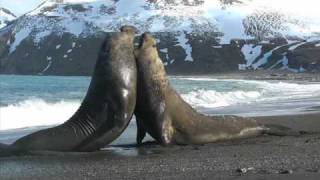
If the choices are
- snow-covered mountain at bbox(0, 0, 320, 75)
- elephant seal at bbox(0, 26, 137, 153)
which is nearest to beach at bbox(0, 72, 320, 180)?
elephant seal at bbox(0, 26, 137, 153)

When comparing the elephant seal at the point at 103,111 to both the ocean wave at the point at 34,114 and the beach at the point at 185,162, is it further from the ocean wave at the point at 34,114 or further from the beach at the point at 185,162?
the ocean wave at the point at 34,114

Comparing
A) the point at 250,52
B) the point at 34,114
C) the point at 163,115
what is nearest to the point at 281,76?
the point at 250,52

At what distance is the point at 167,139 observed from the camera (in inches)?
471

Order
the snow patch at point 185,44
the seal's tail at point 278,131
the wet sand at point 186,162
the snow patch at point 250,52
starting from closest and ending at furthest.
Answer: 1. the wet sand at point 186,162
2. the seal's tail at point 278,131
3. the snow patch at point 250,52
4. the snow patch at point 185,44

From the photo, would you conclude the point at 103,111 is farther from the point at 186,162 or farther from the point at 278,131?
the point at 278,131

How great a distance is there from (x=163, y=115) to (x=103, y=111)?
1.16m

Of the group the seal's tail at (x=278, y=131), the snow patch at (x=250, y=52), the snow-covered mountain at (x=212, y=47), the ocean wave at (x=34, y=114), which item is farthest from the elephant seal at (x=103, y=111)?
the snow patch at (x=250, y=52)

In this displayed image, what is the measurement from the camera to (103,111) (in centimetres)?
1150

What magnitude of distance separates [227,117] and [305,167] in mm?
4478

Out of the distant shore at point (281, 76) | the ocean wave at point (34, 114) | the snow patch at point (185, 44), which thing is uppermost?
the ocean wave at point (34, 114)

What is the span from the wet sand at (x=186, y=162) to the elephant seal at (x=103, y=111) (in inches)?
12.4

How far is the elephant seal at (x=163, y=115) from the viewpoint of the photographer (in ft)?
39.6

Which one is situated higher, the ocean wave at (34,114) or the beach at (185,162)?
the beach at (185,162)

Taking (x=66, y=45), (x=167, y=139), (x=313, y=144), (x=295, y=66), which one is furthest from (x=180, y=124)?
(x=66, y=45)
